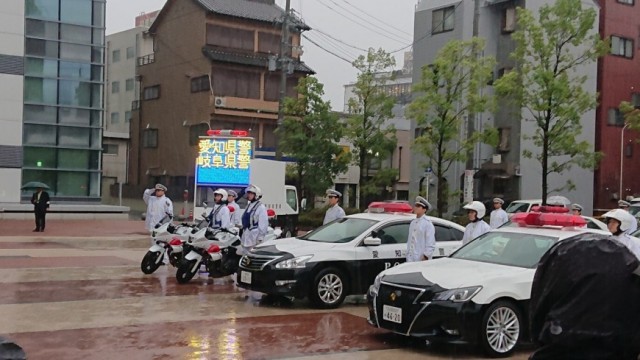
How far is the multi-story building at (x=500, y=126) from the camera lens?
3334 centimetres

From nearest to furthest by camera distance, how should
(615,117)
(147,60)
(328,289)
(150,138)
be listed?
(328,289)
(615,117)
(150,138)
(147,60)

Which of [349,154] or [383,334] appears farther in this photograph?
[349,154]

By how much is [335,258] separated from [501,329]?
349 cm

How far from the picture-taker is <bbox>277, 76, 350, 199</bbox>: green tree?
31.6 meters

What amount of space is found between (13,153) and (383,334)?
27664 millimetres

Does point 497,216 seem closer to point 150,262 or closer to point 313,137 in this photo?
point 150,262

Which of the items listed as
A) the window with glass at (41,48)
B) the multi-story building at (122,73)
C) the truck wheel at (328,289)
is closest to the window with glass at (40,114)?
the window with glass at (41,48)

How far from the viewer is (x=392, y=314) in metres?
8.61

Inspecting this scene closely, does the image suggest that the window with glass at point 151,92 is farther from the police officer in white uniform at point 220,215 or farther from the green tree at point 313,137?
the police officer in white uniform at point 220,215

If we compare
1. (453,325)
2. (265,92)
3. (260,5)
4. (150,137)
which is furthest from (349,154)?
(453,325)

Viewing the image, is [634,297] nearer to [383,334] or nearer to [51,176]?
[383,334]

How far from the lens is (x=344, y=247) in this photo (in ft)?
37.7

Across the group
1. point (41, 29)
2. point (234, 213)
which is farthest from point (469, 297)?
point (41, 29)

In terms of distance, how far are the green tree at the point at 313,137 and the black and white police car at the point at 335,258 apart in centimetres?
1940
